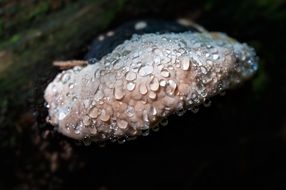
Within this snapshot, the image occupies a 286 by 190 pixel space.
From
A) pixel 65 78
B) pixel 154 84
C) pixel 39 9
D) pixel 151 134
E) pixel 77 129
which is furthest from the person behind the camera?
pixel 39 9

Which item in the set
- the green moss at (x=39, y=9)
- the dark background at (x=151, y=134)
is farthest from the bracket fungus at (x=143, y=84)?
the green moss at (x=39, y=9)

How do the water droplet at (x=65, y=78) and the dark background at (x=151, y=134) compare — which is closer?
the water droplet at (x=65, y=78)

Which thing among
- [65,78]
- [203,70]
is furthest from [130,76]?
[65,78]

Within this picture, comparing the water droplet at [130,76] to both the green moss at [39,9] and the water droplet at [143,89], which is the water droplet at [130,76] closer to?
the water droplet at [143,89]

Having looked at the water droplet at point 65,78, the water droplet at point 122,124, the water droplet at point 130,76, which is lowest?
the water droplet at point 122,124

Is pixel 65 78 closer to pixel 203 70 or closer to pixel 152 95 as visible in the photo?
pixel 152 95

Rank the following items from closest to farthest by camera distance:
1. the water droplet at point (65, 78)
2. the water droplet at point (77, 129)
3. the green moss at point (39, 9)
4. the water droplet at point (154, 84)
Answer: the water droplet at point (154, 84) → the water droplet at point (77, 129) → the water droplet at point (65, 78) → the green moss at point (39, 9)

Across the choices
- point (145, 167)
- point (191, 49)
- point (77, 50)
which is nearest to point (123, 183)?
point (145, 167)
